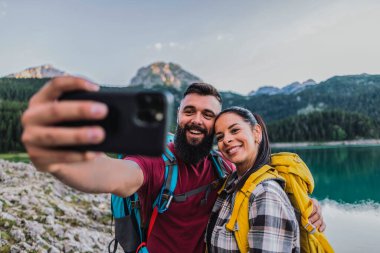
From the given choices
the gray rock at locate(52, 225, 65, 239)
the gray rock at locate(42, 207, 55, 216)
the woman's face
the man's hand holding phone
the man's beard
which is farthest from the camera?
the gray rock at locate(42, 207, 55, 216)

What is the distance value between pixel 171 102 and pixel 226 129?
1.64 meters

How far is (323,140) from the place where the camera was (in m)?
102

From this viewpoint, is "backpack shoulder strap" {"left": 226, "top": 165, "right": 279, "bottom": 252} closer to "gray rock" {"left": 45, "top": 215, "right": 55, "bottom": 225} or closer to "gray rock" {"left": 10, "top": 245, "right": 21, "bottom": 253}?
"gray rock" {"left": 10, "top": 245, "right": 21, "bottom": 253}

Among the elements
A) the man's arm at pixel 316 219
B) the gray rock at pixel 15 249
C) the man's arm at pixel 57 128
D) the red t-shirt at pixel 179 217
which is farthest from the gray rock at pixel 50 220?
the man's arm at pixel 57 128

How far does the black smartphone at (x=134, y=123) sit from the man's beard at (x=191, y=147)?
170 centimetres

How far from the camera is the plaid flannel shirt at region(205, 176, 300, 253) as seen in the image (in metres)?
1.88

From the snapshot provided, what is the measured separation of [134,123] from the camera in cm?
91

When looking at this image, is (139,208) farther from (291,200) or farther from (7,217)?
(7,217)

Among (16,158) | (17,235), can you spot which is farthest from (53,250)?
(16,158)

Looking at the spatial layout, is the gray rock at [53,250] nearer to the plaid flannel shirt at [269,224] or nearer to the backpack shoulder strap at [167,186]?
the backpack shoulder strap at [167,186]

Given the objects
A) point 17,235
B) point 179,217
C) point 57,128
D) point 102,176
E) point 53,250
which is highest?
point 57,128

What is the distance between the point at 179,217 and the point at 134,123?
171cm

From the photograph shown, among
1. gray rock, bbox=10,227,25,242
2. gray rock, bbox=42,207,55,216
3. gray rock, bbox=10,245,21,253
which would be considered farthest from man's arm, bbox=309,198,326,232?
gray rock, bbox=42,207,55,216

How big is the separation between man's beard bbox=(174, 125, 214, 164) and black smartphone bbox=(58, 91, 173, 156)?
5.57ft
